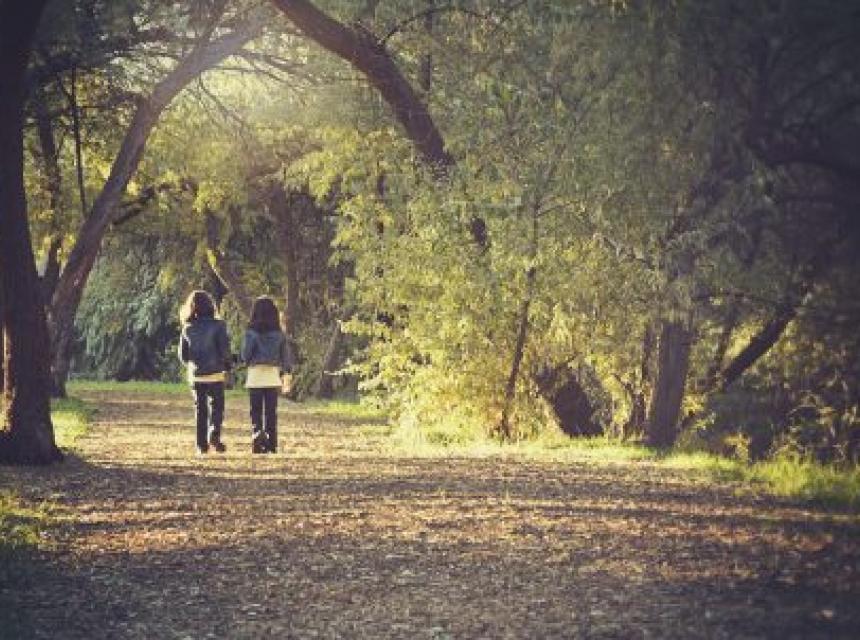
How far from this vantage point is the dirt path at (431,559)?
21.4 ft

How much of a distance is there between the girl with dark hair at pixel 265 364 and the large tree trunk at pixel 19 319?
9.00 ft

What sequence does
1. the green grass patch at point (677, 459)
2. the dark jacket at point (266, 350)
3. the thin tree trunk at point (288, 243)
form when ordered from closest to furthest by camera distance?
1. the green grass patch at point (677, 459)
2. the dark jacket at point (266, 350)
3. the thin tree trunk at point (288, 243)

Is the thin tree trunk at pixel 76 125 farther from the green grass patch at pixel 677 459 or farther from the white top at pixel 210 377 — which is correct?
the green grass patch at pixel 677 459

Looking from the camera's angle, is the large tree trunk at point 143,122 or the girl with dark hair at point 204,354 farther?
the large tree trunk at point 143,122

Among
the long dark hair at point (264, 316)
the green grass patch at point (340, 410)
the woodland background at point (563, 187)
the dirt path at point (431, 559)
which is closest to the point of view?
the dirt path at point (431, 559)

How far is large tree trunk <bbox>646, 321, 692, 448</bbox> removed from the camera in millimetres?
16266

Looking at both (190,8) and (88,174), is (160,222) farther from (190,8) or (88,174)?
(190,8)

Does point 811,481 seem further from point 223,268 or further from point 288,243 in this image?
point 223,268

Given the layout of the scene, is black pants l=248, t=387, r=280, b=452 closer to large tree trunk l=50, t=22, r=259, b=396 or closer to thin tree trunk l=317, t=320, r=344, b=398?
large tree trunk l=50, t=22, r=259, b=396

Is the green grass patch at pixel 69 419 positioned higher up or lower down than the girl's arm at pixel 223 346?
lower down

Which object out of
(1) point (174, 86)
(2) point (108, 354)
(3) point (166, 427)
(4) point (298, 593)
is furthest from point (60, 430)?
(2) point (108, 354)

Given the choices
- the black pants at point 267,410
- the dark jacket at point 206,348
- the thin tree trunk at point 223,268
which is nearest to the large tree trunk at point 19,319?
the dark jacket at point 206,348

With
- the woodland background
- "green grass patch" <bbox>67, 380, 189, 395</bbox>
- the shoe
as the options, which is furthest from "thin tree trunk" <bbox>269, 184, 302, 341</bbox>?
the shoe

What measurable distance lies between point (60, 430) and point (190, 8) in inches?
266
